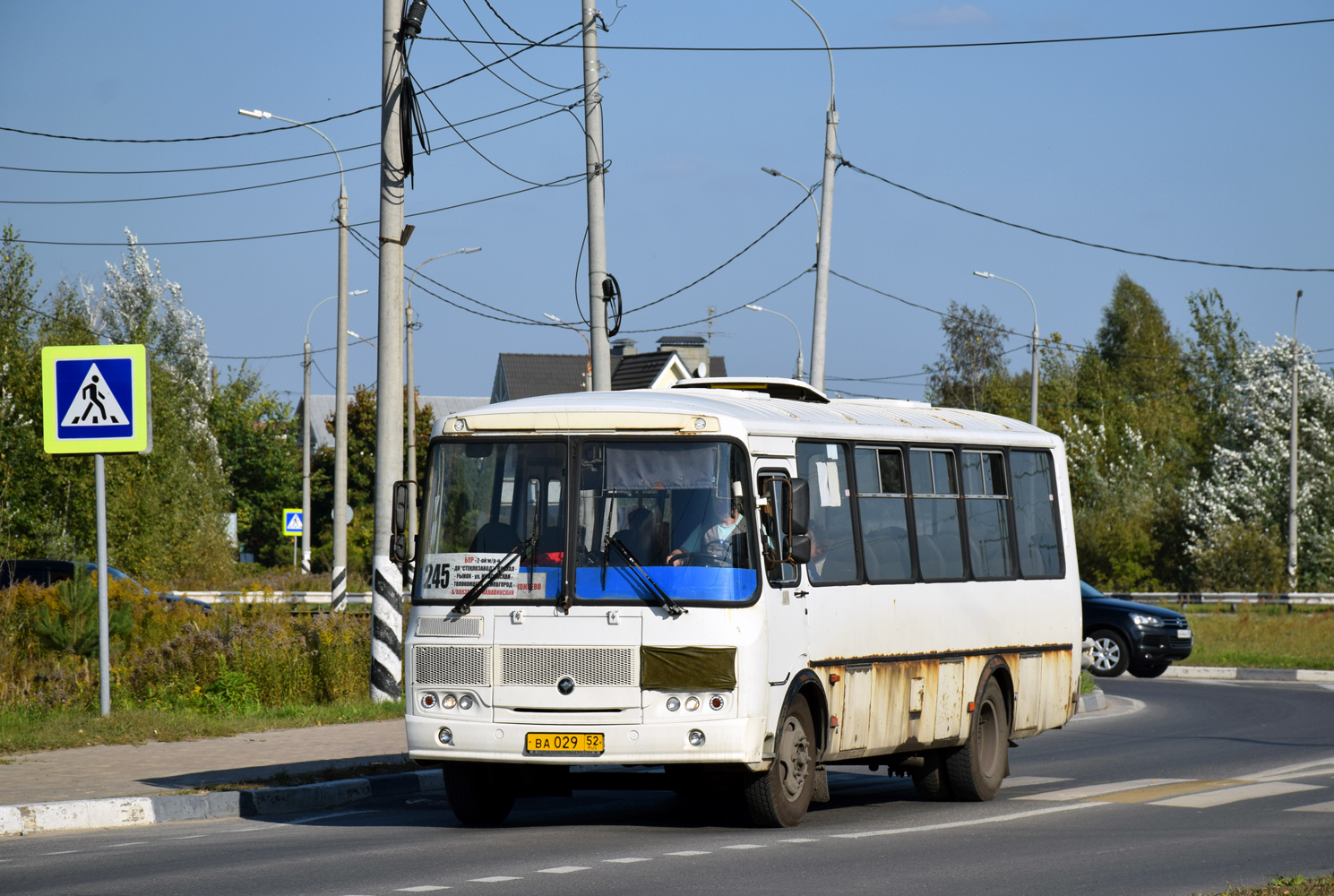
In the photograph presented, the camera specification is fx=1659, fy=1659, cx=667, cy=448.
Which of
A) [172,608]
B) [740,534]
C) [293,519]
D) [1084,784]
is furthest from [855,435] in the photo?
[293,519]

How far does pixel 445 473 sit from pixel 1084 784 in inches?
247

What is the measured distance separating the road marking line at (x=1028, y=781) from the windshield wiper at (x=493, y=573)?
5.47 metres

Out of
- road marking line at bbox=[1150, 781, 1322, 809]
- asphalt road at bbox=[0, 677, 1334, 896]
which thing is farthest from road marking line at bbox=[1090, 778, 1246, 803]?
road marking line at bbox=[1150, 781, 1322, 809]

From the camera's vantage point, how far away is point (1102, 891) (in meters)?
8.39

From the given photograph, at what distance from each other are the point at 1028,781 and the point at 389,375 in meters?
7.79

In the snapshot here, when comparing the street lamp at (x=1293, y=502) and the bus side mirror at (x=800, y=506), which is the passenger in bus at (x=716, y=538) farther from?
the street lamp at (x=1293, y=502)

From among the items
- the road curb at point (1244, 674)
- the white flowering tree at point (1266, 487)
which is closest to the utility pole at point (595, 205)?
the road curb at point (1244, 674)

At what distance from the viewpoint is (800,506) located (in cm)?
1048

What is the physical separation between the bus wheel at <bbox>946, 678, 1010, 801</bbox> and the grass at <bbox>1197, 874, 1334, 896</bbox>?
14.4 feet

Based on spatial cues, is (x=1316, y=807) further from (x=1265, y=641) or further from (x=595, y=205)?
(x=1265, y=641)

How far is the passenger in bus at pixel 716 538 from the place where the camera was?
10406 mm

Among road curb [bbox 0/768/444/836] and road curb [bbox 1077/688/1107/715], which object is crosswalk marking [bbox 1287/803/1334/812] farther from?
road curb [bbox 1077/688/1107/715]

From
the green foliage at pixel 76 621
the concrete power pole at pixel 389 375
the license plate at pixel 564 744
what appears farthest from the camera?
the green foliage at pixel 76 621

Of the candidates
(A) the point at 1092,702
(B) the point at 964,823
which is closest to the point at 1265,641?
(A) the point at 1092,702
